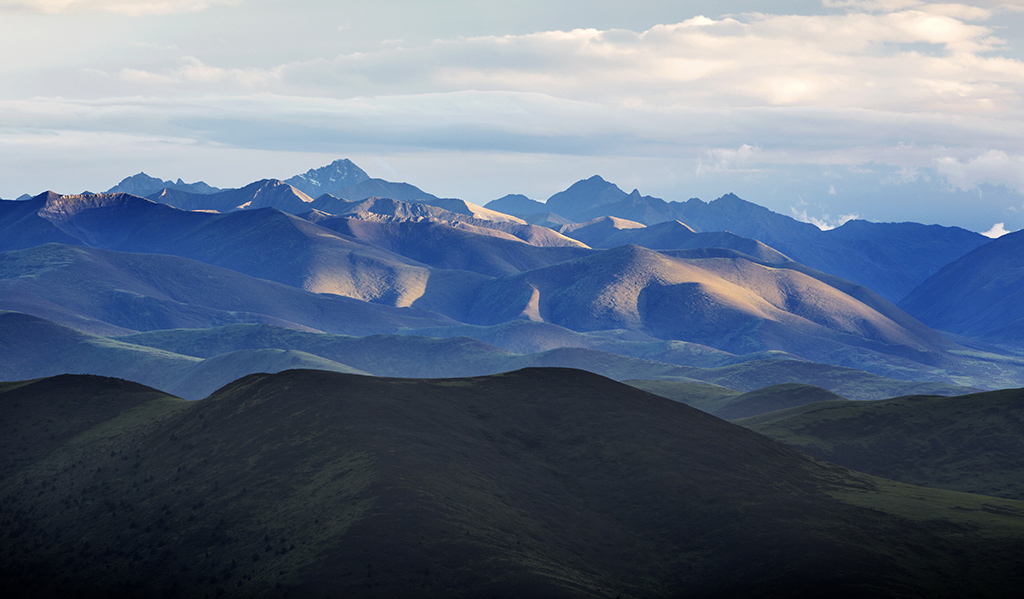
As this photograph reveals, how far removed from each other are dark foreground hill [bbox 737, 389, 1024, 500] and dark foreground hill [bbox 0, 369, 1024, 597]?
2713cm

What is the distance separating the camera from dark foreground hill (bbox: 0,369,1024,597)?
4750 centimetres

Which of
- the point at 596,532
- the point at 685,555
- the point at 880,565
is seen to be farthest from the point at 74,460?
the point at 880,565

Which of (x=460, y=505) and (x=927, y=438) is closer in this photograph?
(x=460, y=505)

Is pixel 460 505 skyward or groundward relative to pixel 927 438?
skyward

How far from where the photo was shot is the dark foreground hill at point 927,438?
99125 millimetres

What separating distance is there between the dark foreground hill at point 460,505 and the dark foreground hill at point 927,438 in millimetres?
27134

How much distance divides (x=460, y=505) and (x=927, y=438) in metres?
78.3

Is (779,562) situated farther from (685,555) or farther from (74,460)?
(74,460)

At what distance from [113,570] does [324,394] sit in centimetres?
2072

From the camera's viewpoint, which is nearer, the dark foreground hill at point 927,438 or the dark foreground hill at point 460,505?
the dark foreground hill at point 460,505

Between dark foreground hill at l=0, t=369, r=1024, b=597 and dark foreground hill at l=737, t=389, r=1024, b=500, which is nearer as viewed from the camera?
dark foreground hill at l=0, t=369, r=1024, b=597

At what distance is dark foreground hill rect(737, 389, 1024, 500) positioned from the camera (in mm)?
99125

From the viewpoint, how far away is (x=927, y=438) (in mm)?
109438

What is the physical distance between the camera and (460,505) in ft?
173
